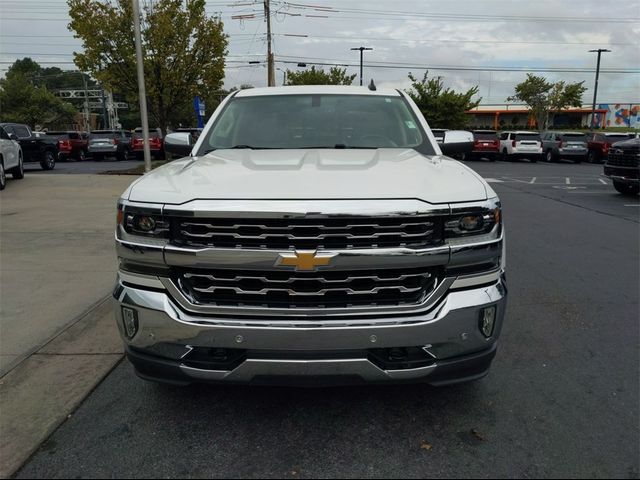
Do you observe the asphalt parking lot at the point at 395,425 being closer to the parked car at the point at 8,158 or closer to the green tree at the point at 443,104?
the parked car at the point at 8,158

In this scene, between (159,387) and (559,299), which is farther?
(559,299)

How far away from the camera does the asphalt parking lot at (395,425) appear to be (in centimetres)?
261

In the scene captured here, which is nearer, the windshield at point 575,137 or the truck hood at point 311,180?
the truck hood at point 311,180

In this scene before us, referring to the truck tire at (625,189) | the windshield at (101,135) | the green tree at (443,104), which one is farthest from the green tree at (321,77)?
the truck tire at (625,189)

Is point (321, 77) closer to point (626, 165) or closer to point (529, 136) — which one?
point (529, 136)

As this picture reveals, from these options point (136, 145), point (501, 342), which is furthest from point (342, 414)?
point (136, 145)

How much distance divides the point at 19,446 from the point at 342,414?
1.71 m

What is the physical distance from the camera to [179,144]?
445 centimetres

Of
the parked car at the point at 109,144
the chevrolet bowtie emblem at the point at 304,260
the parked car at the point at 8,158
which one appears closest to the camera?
the chevrolet bowtie emblem at the point at 304,260

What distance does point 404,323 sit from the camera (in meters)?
2.54

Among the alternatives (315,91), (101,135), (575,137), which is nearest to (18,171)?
(101,135)

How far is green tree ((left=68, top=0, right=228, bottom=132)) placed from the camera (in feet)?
59.4

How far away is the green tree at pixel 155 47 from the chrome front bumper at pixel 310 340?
17.5 m

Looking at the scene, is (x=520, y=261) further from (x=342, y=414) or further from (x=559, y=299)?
(x=342, y=414)
